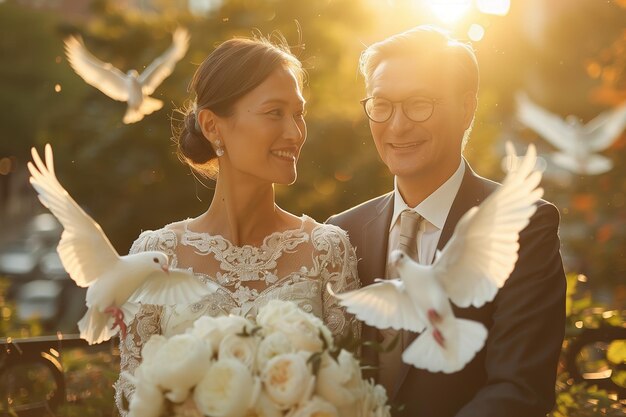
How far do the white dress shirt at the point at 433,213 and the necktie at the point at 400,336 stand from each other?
27mm

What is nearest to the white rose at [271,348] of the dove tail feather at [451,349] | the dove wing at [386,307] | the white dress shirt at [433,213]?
the dove wing at [386,307]

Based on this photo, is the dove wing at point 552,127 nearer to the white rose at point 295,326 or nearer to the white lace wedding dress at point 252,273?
the white lace wedding dress at point 252,273

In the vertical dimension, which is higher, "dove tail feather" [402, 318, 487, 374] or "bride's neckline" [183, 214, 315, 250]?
"dove tail feather" [402, 318, 487, 374]

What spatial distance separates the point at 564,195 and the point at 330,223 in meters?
6.52

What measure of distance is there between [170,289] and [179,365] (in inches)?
24.2

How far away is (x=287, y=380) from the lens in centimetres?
244

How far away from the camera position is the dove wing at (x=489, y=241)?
7.80 feet

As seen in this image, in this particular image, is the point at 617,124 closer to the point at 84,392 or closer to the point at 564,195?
the point at 564,195

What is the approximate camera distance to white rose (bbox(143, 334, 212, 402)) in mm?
2445

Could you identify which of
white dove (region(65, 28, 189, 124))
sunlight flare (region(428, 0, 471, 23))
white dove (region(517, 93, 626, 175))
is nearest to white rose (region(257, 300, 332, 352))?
white dove (region(65, 28, 189, 124))

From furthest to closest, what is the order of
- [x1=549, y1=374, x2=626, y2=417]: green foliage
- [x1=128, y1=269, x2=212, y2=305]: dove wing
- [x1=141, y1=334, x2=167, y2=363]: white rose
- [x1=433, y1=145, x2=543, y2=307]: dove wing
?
[x1=549, y1=374, x2=626, y2=417]: green foliage < [x1=128, y1=269, x2=212, y2=305]: dove wing < [x1=141, y1=334, x2=167, y2=363]: white rose < [x1=433, y1=145, x2=543, y2=307]: dove wing

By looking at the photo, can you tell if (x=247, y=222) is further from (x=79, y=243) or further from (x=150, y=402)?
(x=150, y=402)

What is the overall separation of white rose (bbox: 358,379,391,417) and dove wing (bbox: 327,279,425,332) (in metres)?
0.19

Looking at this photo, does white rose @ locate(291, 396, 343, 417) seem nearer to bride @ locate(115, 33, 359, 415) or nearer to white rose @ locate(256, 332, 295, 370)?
white rose @ locate(256, 332, 295, 370)
